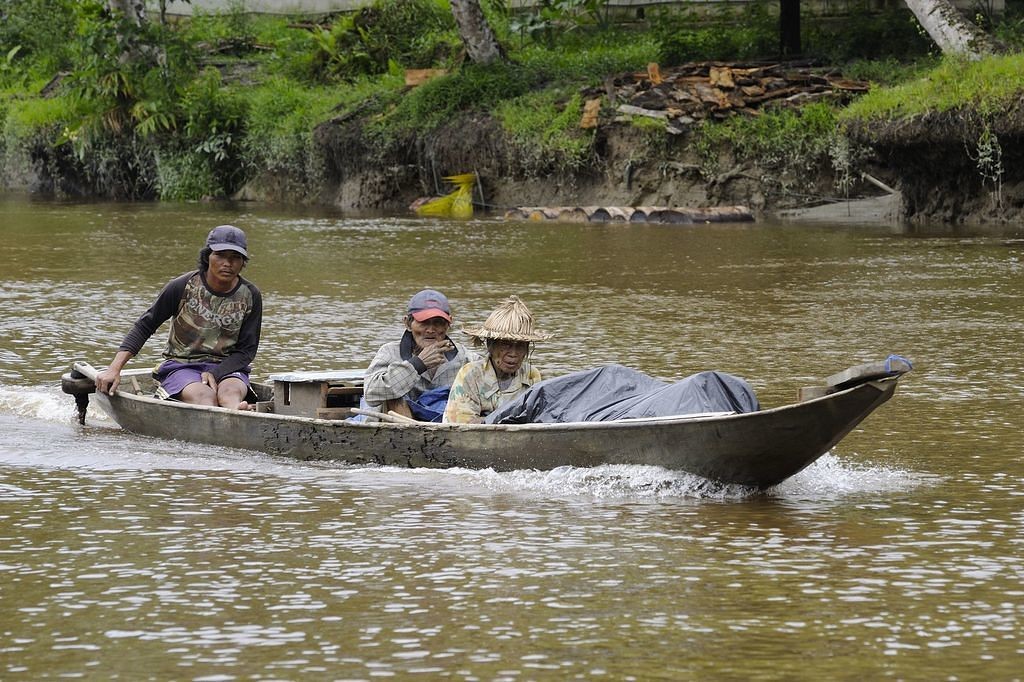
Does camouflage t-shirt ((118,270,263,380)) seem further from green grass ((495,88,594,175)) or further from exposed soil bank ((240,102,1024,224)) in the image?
green grass ((495,88,594,175))

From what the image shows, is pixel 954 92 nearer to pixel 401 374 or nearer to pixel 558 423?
pixel 401 374

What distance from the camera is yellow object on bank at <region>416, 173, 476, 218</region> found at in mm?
28188

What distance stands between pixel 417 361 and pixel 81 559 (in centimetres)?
236

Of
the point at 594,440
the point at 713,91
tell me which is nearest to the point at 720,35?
the point at 713,91

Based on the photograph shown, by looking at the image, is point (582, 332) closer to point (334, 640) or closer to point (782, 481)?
point (782, 481)

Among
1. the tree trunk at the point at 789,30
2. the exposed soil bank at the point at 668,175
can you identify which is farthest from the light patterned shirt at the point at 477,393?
the tree trunk at the point at 789,30

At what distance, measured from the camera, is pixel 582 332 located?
1384 centimetres

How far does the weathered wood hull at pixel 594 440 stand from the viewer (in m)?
7.14

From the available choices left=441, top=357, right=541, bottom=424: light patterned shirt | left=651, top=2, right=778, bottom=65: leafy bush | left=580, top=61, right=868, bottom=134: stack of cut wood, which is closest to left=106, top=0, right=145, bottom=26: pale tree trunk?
left=651, top=2, right=778, bottom=65: leafy bush

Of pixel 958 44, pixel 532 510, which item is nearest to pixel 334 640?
pixel 532 510

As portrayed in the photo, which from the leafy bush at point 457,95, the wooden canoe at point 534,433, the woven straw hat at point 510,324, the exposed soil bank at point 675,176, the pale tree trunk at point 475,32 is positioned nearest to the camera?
the wooden canoe at point 534,433

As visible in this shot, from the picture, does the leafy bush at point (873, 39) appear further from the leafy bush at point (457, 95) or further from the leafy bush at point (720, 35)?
the leafy bush at point (457, 95)

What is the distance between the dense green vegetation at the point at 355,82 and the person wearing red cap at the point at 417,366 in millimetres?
16279

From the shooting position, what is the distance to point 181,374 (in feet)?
31.6
